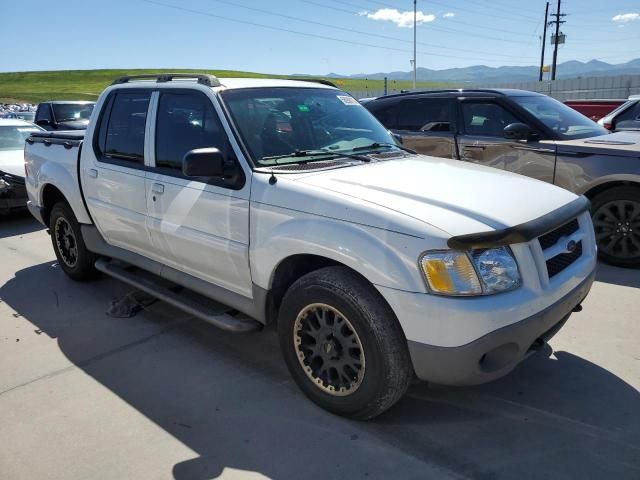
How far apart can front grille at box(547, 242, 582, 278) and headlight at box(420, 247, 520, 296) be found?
1.57ft

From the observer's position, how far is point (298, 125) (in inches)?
144

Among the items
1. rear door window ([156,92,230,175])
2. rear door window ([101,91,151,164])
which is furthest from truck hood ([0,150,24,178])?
rear door window ([156,92,230,175])

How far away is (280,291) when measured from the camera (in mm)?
3246

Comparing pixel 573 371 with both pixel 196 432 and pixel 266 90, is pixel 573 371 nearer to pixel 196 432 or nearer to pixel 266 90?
pixel 196 432

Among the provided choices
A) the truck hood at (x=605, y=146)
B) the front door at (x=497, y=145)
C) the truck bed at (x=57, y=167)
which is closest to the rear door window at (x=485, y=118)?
the front door at (x=497, y=145)

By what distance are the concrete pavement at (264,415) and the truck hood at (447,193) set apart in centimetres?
115

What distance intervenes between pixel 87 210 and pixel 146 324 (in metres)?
1.26

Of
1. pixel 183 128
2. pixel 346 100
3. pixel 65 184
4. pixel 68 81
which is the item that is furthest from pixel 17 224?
pixel 68 81

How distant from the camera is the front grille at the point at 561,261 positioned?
9.22 ft

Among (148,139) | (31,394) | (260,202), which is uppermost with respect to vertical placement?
(148,139)

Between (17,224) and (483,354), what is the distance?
848cm

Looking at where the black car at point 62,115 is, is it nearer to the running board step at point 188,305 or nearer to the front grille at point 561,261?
the running board step at point 188,305

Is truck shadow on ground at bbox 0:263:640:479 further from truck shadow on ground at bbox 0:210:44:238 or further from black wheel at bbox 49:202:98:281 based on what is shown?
truck shadow on ground at bbox 0:210:44:238

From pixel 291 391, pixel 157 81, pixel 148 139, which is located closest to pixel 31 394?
pixel 291 391
